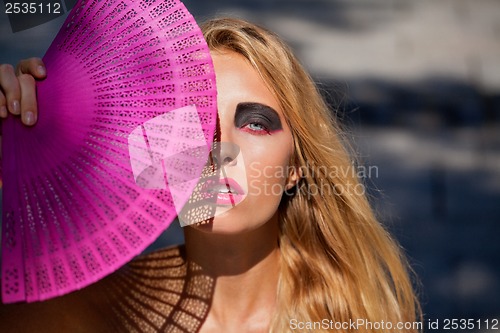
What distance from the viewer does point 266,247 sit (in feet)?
6.75

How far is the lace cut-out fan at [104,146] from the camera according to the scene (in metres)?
1.35

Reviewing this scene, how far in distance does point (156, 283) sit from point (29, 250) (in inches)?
29.3

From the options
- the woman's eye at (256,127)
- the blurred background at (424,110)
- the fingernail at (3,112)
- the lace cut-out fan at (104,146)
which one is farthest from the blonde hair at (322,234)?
the blurred background at (424,110)

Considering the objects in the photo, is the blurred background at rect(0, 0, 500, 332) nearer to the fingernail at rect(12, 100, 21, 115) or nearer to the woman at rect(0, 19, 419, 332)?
the woman at rect(0, 19, 419, 332)

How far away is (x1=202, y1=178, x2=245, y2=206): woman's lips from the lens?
1.70 meters

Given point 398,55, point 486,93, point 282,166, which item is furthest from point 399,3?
point 282,166

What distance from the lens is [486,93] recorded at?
4180mm

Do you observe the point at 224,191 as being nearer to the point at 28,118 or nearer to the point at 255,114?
the point at 255,114

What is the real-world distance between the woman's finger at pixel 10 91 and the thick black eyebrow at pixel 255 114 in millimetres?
585

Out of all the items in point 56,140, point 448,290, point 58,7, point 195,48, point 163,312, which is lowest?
point 448,290

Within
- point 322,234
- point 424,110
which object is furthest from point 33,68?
point 424,110

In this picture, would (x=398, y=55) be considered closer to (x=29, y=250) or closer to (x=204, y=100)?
(x=204, y=100)

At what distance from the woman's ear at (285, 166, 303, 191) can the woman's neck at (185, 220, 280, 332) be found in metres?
0.13

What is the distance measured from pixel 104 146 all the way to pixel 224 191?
1.24 feet
